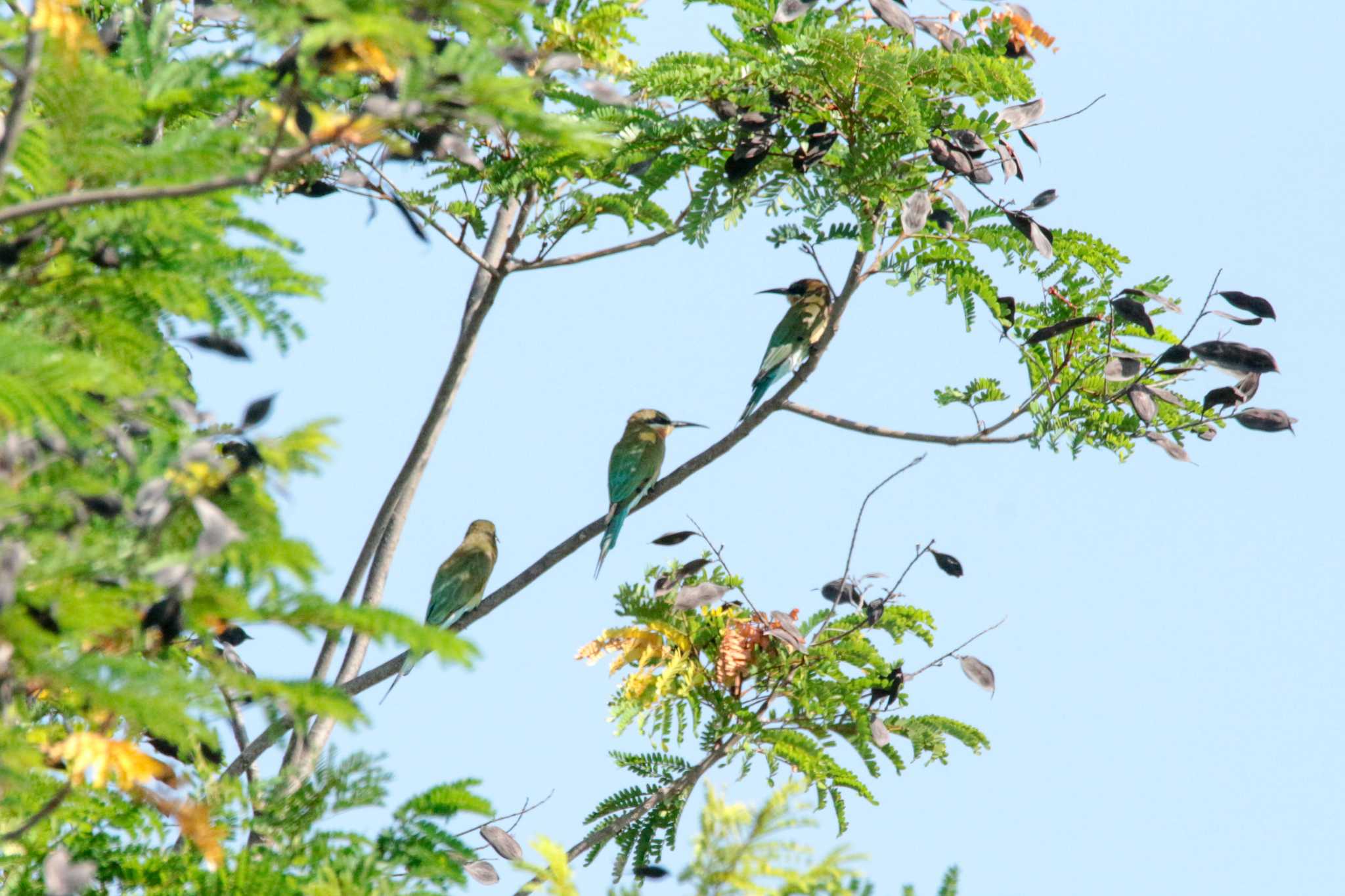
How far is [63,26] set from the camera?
2541 millimetres

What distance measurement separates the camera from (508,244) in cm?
600

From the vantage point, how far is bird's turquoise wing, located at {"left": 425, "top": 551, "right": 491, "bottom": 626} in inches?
322

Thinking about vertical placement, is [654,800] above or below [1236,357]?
below

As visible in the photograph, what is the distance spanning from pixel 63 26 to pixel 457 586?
19.6 ft

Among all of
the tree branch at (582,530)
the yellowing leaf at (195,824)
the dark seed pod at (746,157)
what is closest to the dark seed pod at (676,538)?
the tree branch at (582,530)

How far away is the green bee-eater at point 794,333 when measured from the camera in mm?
7930

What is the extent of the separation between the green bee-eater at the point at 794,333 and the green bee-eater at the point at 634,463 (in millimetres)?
747

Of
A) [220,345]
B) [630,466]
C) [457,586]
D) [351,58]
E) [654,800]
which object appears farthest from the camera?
[457,586]

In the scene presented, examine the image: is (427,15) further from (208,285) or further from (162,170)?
(208,285)

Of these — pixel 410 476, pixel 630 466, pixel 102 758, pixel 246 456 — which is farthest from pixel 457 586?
pixel 102 758

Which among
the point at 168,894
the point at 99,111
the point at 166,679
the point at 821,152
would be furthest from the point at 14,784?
the point at 821,152

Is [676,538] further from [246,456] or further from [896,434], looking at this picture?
[246,456]

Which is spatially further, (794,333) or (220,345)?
(794,333)

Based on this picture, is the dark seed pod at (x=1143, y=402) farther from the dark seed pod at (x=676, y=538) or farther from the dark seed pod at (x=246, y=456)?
the dark seed pod at (x=246, y=456)
